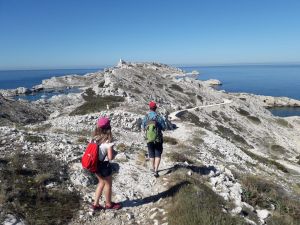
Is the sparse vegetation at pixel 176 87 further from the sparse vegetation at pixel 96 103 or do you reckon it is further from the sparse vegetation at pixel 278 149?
the sparse vegetation at pixel 278 149

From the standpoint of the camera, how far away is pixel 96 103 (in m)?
48.5

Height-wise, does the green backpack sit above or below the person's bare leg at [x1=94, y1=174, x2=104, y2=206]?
above

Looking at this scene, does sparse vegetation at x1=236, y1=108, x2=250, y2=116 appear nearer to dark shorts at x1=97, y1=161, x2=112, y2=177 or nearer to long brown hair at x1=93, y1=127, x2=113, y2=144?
dark shorts at x1=97, y1=161, x2=112, y2=177

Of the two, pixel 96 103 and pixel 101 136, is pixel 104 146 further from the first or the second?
pixel 96 103

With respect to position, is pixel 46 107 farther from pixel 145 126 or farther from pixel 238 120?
pixel 145 126

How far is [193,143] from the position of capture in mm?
27781

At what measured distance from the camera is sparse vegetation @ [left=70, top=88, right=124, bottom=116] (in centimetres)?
4294

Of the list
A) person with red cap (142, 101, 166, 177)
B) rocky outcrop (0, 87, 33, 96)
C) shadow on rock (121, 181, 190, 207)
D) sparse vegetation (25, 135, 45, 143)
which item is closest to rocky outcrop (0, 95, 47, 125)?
sparse vegetation (25, 135, 45, 143)

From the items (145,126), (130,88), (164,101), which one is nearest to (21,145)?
(145,126)

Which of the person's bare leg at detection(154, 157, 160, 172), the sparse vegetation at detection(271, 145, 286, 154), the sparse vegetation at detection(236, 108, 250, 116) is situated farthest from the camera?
the sparse vegetation at detection(236, 108, 250, 116)

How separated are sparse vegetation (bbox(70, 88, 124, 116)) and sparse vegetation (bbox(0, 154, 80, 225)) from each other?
90.2 feet

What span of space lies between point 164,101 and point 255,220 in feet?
212

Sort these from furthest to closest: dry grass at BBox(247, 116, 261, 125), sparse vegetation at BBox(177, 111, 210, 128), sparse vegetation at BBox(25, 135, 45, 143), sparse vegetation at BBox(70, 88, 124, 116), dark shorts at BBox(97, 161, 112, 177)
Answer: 1. dry grass at BBox(247, 116, 261, 125)
2. sparse vegetation at BBox(177, 111, 210, 128)
3. sparse vegetation at BBox(70, 88, 124, 116)
4. sparse vegetation at BBox(25, 135, 45, 143)
5. dark shorts at BBox(97, 161, 112, 177)

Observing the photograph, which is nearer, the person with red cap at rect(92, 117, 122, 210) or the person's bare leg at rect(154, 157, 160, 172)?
the person with red cap at rect(92, 117, 122, 210)
